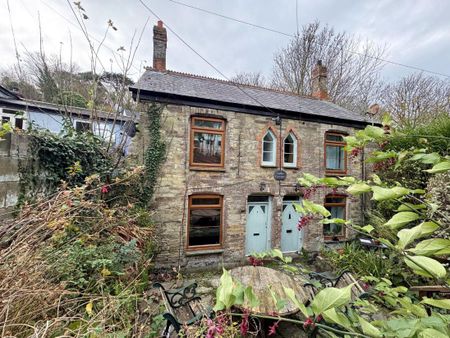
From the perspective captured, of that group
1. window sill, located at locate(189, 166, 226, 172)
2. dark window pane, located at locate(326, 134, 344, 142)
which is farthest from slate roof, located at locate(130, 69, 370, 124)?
window sill, located at locate(189, 166, 226, 172)

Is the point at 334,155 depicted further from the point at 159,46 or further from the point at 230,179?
the point at 159,46

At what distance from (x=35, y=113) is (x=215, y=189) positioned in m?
11.5

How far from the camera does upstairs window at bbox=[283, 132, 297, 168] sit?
8625mm

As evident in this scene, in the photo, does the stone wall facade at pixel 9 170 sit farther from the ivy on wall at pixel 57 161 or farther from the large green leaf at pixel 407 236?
the large green leaf at pixel 407 236

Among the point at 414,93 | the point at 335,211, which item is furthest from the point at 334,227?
the point at 414,93

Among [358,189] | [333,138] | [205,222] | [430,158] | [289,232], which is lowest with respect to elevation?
[289,232]

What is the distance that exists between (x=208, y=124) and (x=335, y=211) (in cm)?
670

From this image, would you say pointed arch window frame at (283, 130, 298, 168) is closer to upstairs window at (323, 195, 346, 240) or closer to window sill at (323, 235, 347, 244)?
upstairs window at (323, 195, 346, 240)

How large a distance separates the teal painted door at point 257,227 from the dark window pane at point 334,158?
3.49m

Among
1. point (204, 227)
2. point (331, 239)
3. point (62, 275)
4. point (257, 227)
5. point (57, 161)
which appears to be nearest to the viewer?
point (62, 275)

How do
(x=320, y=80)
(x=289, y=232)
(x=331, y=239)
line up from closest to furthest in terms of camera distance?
(x=289, y=232) → (x=331, y=239) → (x=320, y=80)

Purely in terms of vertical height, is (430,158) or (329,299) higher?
(430,158)

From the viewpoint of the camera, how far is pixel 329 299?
2.19 ft

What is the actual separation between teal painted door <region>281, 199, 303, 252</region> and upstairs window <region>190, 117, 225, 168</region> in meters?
3.34
